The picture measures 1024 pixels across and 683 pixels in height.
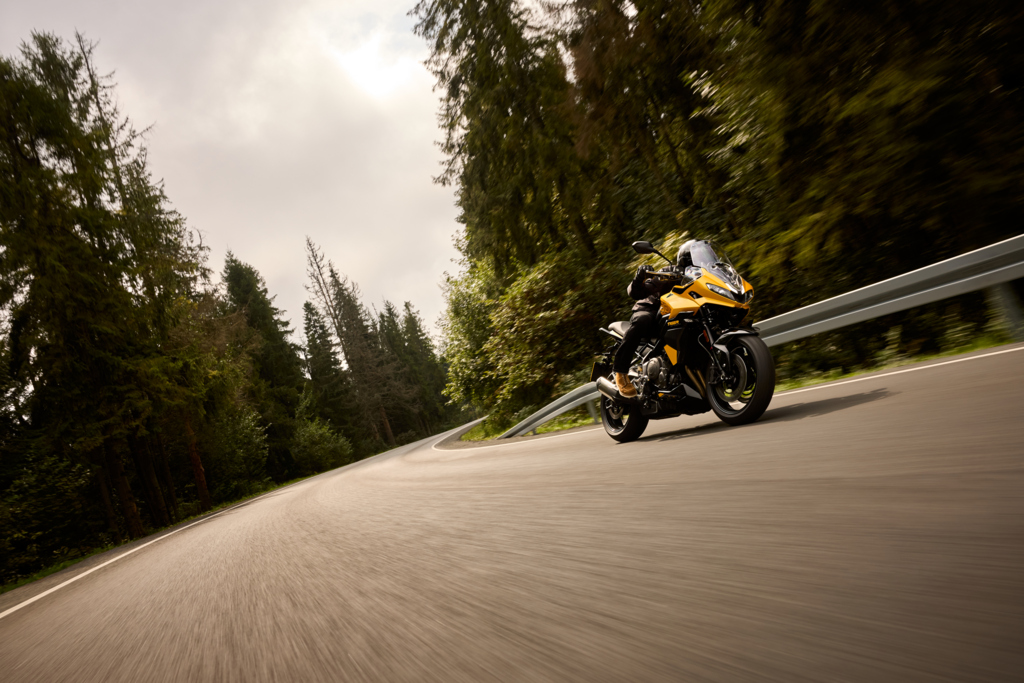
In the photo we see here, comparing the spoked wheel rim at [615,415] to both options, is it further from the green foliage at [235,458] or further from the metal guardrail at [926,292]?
the green foliage at [235,458]

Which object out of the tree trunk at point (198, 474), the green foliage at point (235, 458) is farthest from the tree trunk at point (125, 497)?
the green foliage at point (235, 458)

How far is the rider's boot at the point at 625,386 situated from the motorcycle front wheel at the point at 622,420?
7.3 inches

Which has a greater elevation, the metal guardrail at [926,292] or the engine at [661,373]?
the engine at [661,373]

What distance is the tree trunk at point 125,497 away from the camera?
17656 mm

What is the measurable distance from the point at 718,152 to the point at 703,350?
710 cm

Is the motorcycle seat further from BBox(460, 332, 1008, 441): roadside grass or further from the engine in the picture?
BBox(460, 332, 1008, 441): roadside grass

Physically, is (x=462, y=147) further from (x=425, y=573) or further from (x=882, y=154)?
(x=425, y=573)

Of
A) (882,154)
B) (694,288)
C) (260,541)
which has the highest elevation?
(882,154)

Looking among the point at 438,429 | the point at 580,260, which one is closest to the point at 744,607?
the point at 580,260

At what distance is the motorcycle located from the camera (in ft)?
15.5

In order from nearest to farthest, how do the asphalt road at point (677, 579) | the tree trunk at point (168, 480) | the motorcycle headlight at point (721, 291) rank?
1. the asphalt road at point (677, 579)
2. the motorcycle headlight at point (721, 291)
3. the tree trunk at point (168, 480)

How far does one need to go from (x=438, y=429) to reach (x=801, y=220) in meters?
75.9

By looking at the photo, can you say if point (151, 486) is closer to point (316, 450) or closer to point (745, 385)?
point (316, 450)

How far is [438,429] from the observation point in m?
81.3
